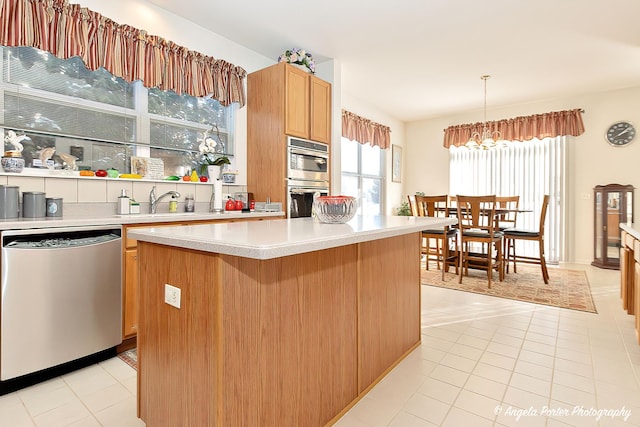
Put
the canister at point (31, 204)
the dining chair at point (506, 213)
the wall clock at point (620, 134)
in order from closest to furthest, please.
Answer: the canister at point (31, 204) → the dining chair at point (506, 213) → the wall clock at point (620, 134)

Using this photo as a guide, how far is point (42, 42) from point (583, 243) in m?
7.10

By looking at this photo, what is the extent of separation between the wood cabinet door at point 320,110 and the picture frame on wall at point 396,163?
3.00m

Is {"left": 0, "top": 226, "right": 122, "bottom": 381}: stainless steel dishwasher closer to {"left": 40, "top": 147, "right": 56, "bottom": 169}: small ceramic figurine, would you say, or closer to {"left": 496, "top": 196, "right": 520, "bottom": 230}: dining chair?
{"left": 40, "top": 147, "right": 56, "bottom": 169}: small ceramic figurine

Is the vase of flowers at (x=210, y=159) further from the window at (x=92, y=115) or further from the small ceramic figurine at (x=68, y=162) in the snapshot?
the small ceramic figurine at (x=68, y=162)

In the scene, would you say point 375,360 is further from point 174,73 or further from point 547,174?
point 547,174

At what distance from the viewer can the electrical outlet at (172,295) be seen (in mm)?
1265

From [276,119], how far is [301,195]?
87cm

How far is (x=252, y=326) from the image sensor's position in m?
1.15

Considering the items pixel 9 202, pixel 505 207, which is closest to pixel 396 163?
pixel 505 207

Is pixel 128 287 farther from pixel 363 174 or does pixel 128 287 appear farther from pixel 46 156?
pixel 363 174

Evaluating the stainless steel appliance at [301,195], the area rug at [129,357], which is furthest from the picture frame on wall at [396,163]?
the area rug at [129,357]

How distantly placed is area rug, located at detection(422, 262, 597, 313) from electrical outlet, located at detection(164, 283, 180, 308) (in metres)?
3.42

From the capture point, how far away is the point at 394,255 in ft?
6.76

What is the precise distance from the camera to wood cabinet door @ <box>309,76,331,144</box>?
12.9ft
